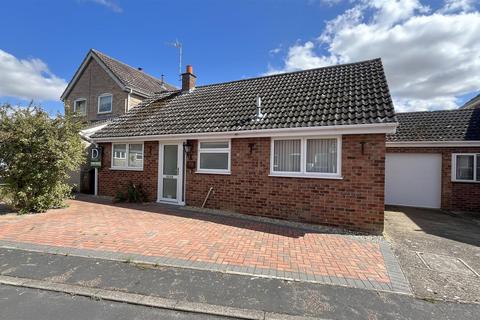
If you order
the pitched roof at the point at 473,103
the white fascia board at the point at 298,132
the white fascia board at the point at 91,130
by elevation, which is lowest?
the white fascia board at the point at 298,132

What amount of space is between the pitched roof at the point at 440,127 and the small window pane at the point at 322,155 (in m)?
6.53

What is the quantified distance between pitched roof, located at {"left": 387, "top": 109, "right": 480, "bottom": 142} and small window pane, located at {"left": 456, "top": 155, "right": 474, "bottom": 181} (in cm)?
79

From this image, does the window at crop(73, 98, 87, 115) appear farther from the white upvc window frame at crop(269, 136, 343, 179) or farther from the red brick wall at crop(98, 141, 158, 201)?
the white upvc window frame at crop(269, 136, 343, 179)

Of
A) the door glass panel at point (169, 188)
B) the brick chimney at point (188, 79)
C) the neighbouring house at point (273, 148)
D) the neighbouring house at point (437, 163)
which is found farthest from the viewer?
the brick chimney at point (188, 79)

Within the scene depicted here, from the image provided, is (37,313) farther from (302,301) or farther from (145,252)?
(302,301)

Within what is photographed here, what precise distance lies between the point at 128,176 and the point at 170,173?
2.15 metres

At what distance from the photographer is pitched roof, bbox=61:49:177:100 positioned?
1693 cm

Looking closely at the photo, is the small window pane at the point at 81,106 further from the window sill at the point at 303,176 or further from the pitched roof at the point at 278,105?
the window sill at the point at 303,176

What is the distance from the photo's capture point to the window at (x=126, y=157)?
439 inches

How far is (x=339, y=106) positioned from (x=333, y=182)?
2.30 meters

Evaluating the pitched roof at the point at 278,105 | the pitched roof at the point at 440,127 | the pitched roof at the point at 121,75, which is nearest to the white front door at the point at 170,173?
the pitched roof at the point at 278,105

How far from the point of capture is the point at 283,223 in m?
7.73

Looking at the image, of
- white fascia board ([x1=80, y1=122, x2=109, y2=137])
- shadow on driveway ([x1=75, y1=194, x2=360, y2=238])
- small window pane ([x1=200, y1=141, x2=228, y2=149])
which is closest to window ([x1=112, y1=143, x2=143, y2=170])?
shadow on driveway ([x1=75, y1=194, x2=360, y2=238])

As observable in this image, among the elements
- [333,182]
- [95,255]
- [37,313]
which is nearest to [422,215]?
[333,182]
